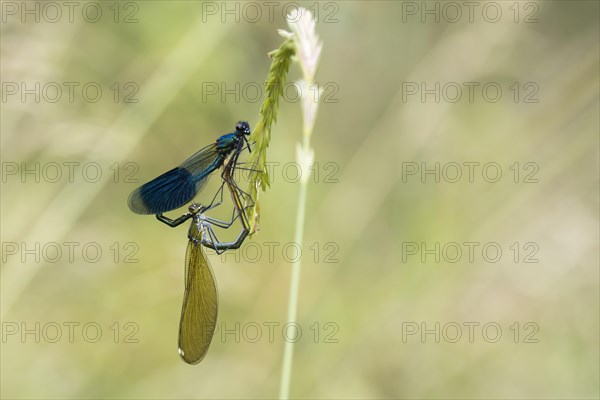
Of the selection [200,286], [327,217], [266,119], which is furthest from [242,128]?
[327,217]

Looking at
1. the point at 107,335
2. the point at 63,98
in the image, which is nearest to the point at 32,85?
the point at 63,98

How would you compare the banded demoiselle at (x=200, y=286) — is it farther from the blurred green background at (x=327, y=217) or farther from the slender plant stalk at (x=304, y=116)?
the slender plant stalk at (x=304, y=116)

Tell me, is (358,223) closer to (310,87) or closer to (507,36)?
(507,36)

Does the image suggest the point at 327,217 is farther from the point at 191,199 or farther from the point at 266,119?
the point at 266,119

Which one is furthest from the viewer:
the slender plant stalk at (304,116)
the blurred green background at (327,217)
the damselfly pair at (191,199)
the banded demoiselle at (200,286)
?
the blurred green background at (327,217)

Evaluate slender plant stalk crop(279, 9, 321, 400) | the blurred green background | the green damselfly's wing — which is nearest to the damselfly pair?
the green damselfly's wing

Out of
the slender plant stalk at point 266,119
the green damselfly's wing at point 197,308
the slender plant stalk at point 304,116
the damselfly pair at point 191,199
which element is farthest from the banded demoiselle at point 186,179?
the slender plant stalk at point 304,116
